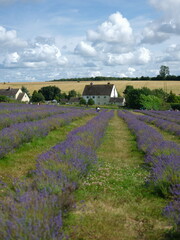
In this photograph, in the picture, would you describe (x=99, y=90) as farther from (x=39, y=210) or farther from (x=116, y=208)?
(x=39, y=210)

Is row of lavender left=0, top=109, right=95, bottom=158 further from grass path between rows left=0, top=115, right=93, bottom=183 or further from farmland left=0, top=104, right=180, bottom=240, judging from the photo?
grass path between rows left=0, top=115, right=93, bottom=183

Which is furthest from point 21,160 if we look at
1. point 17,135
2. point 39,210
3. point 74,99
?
point 74,99

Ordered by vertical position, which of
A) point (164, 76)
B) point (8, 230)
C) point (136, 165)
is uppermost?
point (164, 76)

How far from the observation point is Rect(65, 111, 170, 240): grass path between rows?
10.3 ft

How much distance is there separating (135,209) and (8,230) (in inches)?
86.1

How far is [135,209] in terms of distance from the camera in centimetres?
390

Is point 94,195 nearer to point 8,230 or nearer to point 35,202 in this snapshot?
point 35,202

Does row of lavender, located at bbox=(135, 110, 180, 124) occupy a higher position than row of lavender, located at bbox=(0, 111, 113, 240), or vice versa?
row of lavender, located at bbox=(0, 111, 113, 240)

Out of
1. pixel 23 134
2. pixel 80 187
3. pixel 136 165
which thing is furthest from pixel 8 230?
pixel 23 134

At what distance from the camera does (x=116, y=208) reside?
3.88 metres

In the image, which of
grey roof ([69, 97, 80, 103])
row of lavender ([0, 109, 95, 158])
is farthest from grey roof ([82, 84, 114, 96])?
row of lavender ([0, 109, 95, 158])

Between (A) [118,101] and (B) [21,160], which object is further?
(A) [118,101]

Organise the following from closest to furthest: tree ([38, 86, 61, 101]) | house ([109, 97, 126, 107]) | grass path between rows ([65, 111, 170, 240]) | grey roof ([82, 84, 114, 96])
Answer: grass path between rows ([65, 111, 170, 240]) → house ([109, 97, 126, 107]) → grey roof ([82, 84, 114, 96]) → tree ([38, 86, 61, 101])

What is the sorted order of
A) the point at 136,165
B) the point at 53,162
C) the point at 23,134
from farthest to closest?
the point at 23,134 → the point at 136,165 → the point at 53,162
